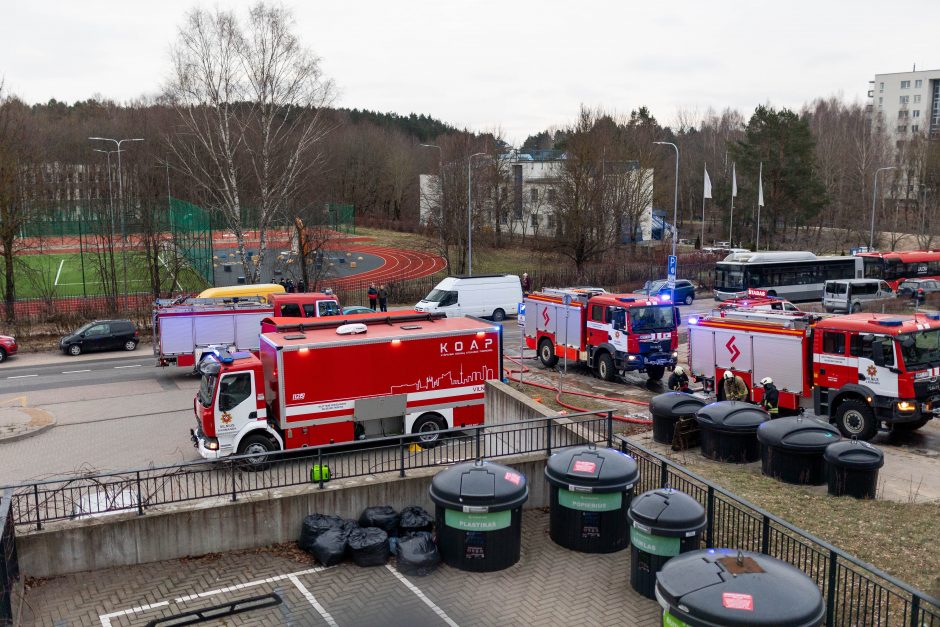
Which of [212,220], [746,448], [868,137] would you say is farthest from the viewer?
[868,137]

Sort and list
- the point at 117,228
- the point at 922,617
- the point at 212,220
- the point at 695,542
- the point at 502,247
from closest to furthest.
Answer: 1. the point at 922,617
2. the point at 695,542
3. the point at 117,228
4. the point at 212,220
5. the point at 502,247

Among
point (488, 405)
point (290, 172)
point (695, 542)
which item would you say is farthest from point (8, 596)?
point (290, 172)

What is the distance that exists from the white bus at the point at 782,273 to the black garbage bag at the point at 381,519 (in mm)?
37518

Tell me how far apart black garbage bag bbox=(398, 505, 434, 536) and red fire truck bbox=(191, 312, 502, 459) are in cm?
327

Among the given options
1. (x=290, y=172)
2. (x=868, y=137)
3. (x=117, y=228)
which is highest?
(x=868, y=137)

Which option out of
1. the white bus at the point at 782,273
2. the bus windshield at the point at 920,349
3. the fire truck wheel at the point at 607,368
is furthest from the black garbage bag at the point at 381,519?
the white bus at the point at 782,273

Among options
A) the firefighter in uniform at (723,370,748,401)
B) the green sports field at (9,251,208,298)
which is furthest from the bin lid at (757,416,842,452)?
the green sports field at (9,251,208,298)

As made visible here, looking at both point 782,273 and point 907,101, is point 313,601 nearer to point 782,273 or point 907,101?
point 782,273

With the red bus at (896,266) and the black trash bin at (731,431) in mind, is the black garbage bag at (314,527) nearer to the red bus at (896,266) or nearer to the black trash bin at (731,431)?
the black trash bin at (731,431)

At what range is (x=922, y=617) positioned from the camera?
8.00 meters

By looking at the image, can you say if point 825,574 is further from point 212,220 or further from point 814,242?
point 814,242

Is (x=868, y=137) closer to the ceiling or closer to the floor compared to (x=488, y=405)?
closer to the ceiling

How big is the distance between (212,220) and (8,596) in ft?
130

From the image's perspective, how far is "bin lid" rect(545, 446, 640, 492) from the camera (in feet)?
35.9
